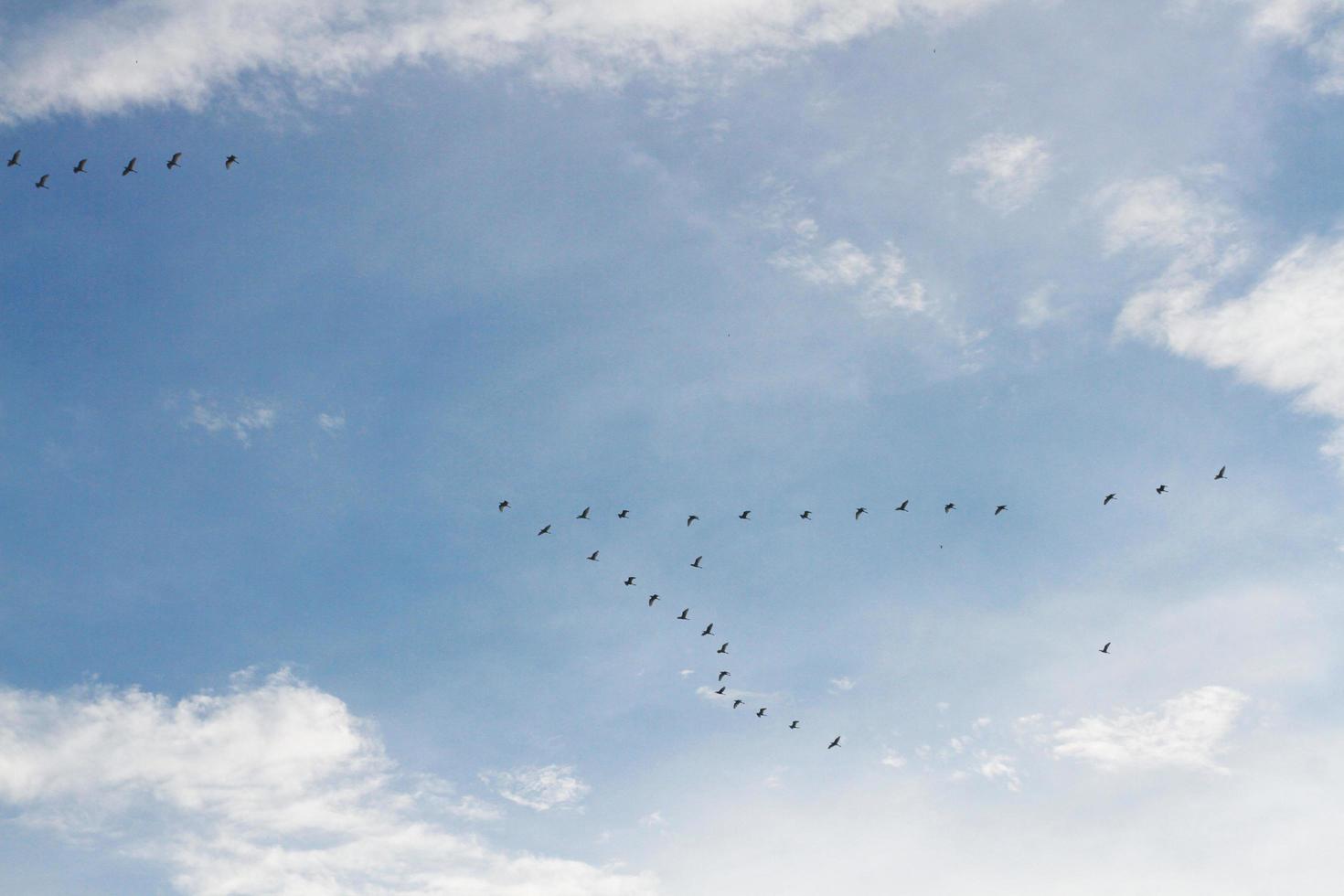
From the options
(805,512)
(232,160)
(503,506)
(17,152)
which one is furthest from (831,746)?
(17,152)

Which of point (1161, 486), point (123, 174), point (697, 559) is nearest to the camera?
point (123, 174)

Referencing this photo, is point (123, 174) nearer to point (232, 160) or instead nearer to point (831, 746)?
point (232, 160)

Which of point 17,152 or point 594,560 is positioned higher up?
point 17,152

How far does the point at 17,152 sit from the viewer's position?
101625 millimetres

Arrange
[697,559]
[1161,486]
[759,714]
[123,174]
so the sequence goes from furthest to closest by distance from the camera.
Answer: [759,714]
[697,559]
[1161,486]
[123,174]

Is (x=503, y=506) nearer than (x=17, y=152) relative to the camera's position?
No

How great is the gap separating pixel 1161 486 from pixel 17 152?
113 metres

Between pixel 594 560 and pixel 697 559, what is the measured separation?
1175cm

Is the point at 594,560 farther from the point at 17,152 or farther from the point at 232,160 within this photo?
the point at 17,152

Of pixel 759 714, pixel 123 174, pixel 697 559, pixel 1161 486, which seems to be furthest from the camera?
pixel 759 714

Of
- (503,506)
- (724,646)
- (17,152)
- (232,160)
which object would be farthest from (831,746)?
A: (17,152)

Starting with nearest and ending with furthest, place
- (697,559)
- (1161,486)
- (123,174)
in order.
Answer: (123,174), (1161,486), (697,559)

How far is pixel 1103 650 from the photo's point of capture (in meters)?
131

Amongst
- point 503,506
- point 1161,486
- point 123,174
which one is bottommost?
point 1161,486
